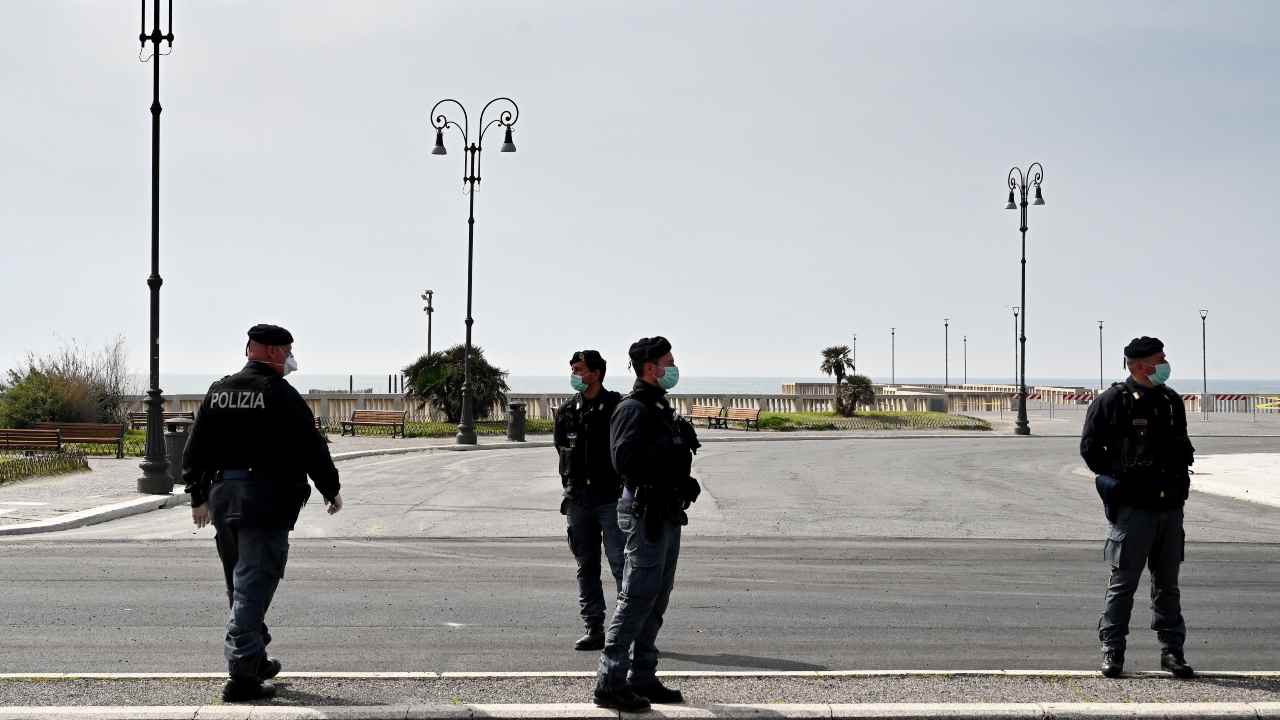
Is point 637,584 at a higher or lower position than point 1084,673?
higher

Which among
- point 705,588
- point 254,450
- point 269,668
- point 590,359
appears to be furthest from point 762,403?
point 254,450

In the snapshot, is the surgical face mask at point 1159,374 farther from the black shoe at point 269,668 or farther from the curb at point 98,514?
the curb at point 98,514

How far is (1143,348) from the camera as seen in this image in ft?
22.0

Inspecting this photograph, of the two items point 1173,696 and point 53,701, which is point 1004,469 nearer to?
point 1173,696

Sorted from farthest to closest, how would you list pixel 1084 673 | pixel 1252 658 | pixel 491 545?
pixel 491 545, pixel 1252 658, pixel 1084 673

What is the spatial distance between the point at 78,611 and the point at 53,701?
9.24 feet

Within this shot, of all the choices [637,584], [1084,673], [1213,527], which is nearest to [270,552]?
[637,584]

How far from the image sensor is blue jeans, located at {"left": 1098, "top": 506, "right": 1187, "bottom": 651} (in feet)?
21.8

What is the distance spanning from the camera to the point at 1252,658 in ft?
24.0

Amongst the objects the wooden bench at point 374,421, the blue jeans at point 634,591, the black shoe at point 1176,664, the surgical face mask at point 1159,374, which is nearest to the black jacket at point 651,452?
the blue jeans at point 634,591

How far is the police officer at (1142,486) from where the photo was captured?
6582 millimetres

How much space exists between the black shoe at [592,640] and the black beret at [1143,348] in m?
3.73

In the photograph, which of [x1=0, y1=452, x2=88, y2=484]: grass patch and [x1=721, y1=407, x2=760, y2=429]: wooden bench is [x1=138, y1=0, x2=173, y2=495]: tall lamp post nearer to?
[x1=0, y1=452, x2=88, y2=484]: grass patch

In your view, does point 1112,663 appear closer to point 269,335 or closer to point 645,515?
point 645,515
